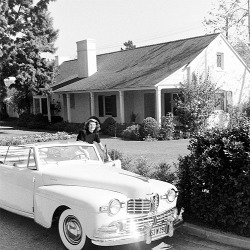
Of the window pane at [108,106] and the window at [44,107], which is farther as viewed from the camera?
the window at [44,107]

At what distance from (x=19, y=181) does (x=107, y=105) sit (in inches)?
787

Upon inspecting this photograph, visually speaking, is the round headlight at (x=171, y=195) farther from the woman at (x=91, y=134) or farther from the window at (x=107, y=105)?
the window at (x=107, y=105)

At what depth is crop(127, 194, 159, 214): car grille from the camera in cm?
490

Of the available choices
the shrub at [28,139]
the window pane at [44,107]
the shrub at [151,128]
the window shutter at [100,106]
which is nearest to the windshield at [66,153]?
the shrub at [28,139]

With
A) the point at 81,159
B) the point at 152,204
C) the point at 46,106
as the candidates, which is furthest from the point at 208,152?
the point at 46,106

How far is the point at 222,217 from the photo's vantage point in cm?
560

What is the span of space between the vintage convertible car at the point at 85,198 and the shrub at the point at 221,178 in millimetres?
626

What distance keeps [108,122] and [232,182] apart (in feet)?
57.8

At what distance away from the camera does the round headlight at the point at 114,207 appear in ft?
15.4

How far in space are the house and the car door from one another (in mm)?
13516

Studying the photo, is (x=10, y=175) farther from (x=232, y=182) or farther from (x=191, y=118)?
(x=191, y=118)

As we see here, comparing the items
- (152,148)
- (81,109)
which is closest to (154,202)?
(152,148)

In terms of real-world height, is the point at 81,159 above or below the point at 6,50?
below

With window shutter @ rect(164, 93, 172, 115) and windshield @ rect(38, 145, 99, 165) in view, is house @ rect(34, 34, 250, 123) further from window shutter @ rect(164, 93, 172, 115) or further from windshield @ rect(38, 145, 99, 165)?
windshield @ rect(38, 145, 99, 165)
